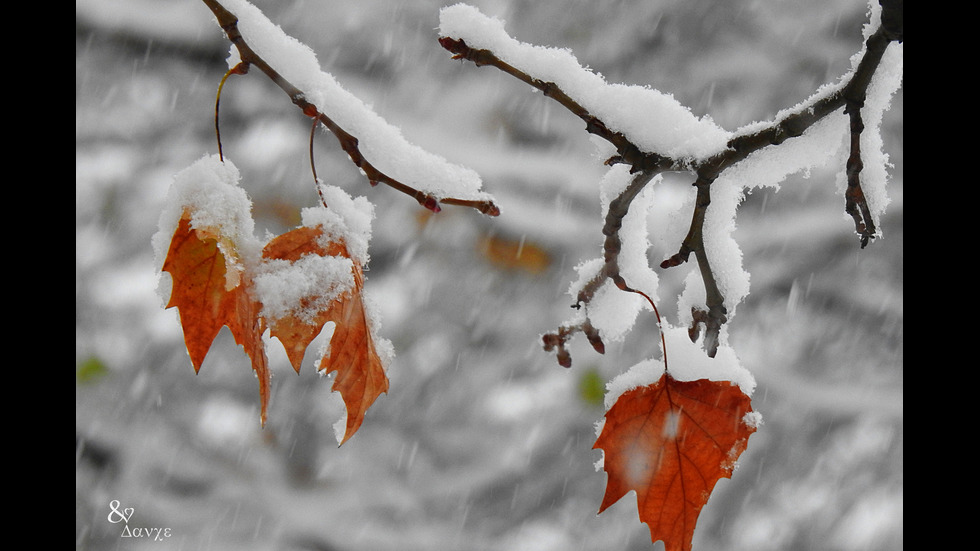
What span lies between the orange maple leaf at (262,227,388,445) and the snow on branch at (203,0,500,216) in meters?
0.08

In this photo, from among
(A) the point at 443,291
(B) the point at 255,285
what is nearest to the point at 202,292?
(B) the point at 255,285

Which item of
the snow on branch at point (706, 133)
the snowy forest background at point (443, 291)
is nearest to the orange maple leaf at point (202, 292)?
the snow on branch at point (706, 133)

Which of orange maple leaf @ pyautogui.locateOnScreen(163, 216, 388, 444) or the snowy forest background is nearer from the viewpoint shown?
orange maple leaf @ pyautogui.locateOnScreen(163, 216, 388, 444)

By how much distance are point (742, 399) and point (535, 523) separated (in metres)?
2.14

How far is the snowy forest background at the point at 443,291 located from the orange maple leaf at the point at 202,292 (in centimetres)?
158

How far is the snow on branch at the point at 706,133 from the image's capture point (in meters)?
0.47

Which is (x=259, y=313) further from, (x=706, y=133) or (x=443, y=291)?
(x=443, y=291)

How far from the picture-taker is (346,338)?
1.65 ft

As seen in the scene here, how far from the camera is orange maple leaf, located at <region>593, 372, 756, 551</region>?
552 millimetres

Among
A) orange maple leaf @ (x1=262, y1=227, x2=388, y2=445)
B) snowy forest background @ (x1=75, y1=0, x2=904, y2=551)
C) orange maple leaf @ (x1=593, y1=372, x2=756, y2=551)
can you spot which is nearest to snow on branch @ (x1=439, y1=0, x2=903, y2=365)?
orange maple leaf @ (x1=593, y1=372, x2=756, y2=551)

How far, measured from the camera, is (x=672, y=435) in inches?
22.4

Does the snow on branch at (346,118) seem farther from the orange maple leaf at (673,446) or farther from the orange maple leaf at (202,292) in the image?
the orange maple leaf at (673,446)

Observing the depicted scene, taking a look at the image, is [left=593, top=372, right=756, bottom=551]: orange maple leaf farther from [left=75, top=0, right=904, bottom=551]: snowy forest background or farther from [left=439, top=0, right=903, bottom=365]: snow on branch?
[left=75, top=0, right=904, bottom=551]: snowy forest background

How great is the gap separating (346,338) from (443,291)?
1784mm
